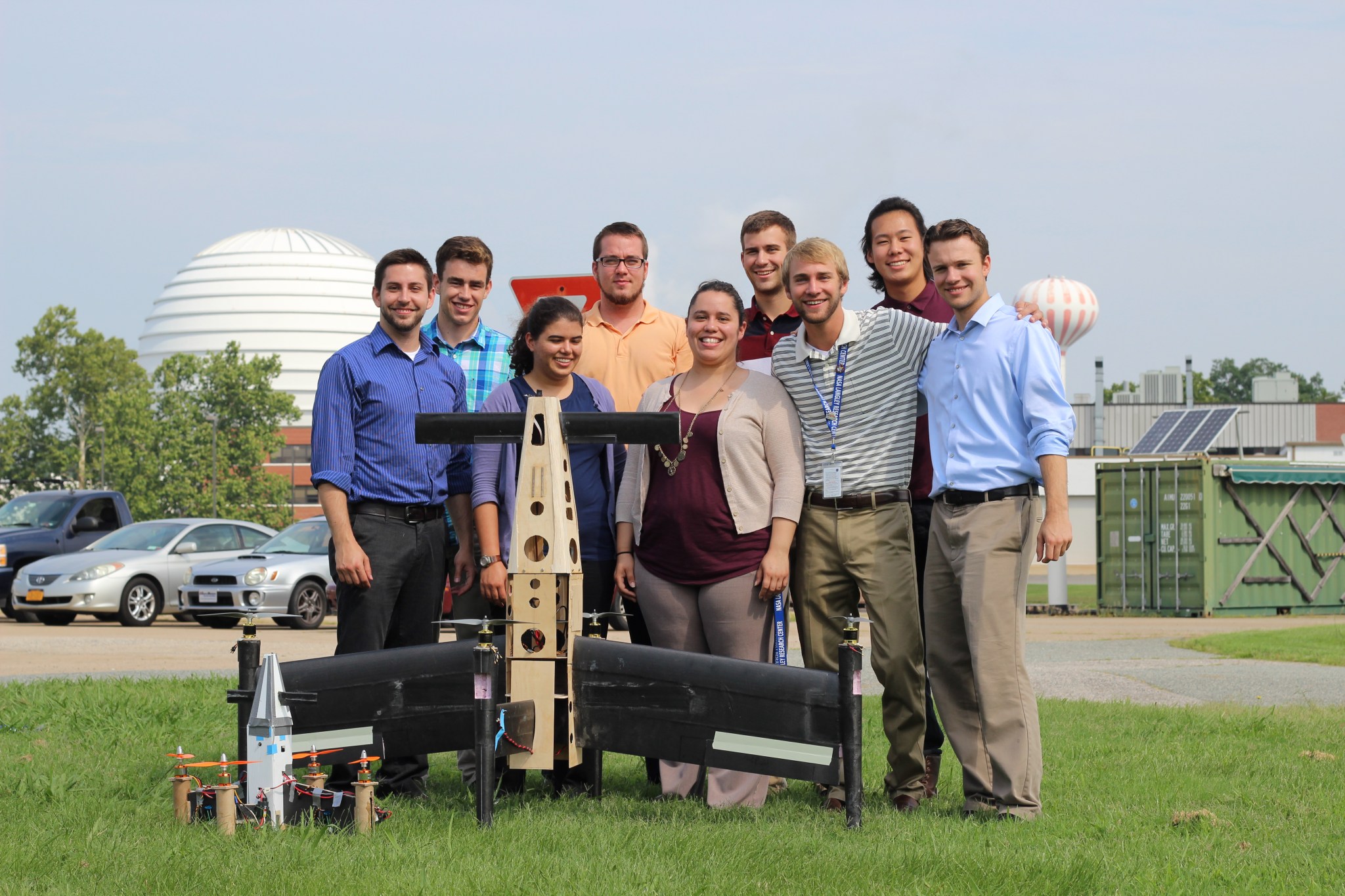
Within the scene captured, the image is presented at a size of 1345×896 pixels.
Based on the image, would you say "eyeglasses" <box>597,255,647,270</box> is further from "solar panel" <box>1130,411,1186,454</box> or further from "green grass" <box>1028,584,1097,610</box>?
"solar panel" <box>1130,411,1186,454</box>

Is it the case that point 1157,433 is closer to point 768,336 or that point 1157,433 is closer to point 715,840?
point 768,336

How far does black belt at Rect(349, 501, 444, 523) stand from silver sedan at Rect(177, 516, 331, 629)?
12.4 metres

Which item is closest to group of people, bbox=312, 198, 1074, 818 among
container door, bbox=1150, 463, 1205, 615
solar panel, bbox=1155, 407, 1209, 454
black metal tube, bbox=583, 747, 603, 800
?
A: black metal tube, bbox=583, 747, 603, 800

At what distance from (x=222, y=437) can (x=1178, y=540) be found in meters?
54.8

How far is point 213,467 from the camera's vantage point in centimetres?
6378

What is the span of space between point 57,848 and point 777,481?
305 centimetres

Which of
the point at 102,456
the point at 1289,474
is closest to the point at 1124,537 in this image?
the point at 1289,474

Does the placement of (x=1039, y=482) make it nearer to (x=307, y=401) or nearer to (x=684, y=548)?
(x=684, y=548)

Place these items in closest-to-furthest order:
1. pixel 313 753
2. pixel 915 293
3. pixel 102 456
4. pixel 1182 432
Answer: pixel 313 753, pixel 915 293, pixel 1182 432, pixel 102 456

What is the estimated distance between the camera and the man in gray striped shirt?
5875 mm

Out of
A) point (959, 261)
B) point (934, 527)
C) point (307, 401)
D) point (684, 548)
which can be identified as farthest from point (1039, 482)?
point (307, 401)

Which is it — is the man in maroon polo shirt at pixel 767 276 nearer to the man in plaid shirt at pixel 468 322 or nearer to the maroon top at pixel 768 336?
the maroon top at pixel 768 336

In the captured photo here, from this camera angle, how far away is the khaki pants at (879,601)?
231 inches

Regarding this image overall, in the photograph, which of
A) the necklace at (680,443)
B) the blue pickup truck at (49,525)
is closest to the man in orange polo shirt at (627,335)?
the necklace at (680,443)
